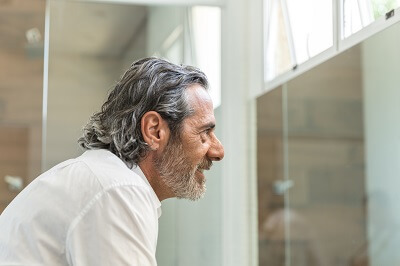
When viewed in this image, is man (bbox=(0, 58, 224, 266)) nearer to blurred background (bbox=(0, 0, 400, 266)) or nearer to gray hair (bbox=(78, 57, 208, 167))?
gray hair (bbox=(78, 57, 208, 167))

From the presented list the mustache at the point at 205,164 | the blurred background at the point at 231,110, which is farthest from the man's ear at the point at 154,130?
the blurred background at the point at 231,110

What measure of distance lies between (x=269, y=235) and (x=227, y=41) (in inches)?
42.0

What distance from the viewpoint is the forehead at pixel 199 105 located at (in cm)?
173

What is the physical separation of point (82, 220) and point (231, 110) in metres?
2.72

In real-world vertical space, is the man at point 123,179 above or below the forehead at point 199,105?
below

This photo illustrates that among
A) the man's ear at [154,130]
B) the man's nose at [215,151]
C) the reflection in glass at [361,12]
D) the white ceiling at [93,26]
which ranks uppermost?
the white ceiling at [93,26]

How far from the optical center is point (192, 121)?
5.66 ft

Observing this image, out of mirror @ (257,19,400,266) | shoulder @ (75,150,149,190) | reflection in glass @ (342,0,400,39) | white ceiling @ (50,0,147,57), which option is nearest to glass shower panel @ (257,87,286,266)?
mirror @ (257,19,400,266)

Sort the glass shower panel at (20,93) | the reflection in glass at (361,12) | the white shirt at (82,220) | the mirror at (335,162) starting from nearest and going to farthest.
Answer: the white shirt at (82,220) < the reflection in glass at (361,12) < the mirror at (335,162) < the glass shower panel at (20,93)

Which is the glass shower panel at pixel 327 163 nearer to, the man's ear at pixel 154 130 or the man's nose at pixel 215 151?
the man's nose at pixel 215 151

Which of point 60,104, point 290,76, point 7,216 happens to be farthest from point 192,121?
point 60,104

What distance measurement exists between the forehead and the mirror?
1.03 m

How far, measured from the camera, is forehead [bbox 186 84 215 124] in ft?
5.68

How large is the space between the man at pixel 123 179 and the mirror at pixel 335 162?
1110 mm
